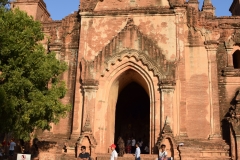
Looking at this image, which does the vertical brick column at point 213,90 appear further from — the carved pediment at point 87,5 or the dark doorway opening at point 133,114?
the carved pediment at point 87,5

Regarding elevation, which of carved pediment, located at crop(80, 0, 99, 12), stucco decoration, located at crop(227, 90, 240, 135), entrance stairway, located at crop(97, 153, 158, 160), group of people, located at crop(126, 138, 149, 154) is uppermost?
carved pediment, located at crop(80, 0, 99, 12)

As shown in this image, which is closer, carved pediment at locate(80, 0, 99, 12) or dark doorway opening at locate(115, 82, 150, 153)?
carved pediment at locate(80, 0, 99, 12)

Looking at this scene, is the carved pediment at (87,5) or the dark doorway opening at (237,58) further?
the dark doorway opening at (237,58)

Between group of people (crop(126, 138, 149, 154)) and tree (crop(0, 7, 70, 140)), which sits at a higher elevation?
tree (crop(0, 7, 70, 140))

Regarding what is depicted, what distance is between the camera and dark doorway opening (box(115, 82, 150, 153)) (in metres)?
26.0

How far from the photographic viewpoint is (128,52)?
20.8 m

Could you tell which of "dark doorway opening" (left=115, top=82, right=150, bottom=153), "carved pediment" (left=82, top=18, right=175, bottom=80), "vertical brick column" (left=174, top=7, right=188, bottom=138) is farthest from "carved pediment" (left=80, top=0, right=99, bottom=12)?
"dark doorway opening" (left=115, top=82, right=150, bottom=153)

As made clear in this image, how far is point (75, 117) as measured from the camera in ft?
67.3

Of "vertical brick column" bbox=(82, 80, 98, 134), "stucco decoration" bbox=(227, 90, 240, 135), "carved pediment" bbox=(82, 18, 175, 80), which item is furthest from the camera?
"carved pediment" bbox=(82, 18, 175, 80)

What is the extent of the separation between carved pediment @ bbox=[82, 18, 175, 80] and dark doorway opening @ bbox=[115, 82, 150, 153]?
17.2ft

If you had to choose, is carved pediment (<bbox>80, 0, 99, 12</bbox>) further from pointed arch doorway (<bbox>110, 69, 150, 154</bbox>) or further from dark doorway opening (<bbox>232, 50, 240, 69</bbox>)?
dark doorway opening (<bbox>232, 50, 240, 69</bbox>)

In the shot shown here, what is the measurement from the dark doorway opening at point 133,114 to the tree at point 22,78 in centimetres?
1140

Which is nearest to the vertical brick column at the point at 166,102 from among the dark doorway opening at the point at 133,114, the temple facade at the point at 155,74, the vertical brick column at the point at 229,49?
the temple facade at the point at 155,74

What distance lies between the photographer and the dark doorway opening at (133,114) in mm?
25984
